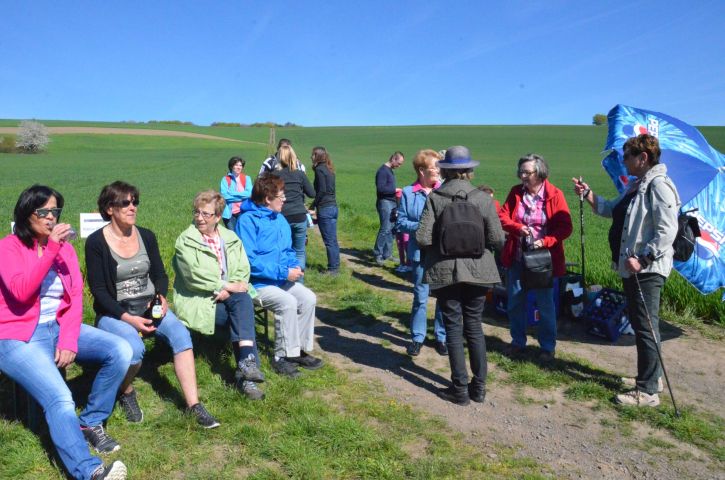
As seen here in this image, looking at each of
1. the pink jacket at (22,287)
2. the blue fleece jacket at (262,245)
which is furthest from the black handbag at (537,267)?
the pink jacket at (22,287)

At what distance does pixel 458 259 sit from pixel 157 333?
2452 mm

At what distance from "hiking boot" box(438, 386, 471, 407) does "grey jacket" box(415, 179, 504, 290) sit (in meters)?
0.89

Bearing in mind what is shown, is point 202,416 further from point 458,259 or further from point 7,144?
point 7,144

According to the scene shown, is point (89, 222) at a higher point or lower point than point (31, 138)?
lower

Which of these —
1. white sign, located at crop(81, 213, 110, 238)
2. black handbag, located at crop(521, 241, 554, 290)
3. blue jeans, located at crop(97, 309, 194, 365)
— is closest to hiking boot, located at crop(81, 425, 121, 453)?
blue jeans, located at crop(97, 309, 194, 365)

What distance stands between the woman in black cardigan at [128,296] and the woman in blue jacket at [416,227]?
2263 millimetres

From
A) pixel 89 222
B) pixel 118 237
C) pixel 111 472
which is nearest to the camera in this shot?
pixel 111 472

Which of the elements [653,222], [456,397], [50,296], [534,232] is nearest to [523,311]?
[534,232]

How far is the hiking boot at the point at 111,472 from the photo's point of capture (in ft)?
10.0

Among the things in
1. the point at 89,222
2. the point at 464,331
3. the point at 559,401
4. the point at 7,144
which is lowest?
the point at 559,401

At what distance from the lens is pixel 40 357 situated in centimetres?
335

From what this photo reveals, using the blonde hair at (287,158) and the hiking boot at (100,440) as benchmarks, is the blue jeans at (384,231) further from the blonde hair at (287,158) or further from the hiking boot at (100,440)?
the hiking boot at (100,440)

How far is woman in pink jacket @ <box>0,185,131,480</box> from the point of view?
3.15 meters

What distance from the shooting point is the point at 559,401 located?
439 centimetres
